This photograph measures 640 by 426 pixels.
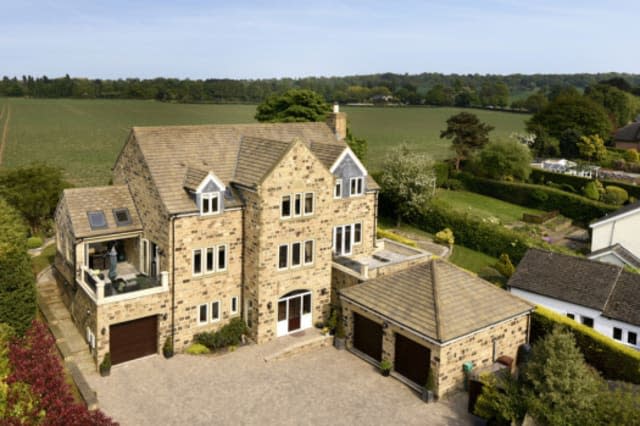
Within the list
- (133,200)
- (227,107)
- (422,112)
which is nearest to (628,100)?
(422,112)

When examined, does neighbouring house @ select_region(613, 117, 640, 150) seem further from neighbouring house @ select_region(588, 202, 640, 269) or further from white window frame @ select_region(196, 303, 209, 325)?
white window frame @ select_region(196, 303, 209, 325)

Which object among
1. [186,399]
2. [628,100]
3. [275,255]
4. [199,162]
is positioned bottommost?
[186,399]

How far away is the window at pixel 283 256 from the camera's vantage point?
28.9 m

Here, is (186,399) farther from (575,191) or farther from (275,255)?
(575,191)

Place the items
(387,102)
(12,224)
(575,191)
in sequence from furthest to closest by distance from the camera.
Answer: (387,102), (575,191), (12,224)

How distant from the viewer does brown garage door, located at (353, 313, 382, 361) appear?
90.7 feet

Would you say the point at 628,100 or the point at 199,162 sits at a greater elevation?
the point at 628,100

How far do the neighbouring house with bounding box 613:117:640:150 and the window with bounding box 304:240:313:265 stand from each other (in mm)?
85849

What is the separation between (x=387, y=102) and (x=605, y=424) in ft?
603

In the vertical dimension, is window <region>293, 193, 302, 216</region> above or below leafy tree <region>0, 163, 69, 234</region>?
above

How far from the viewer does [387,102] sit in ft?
647

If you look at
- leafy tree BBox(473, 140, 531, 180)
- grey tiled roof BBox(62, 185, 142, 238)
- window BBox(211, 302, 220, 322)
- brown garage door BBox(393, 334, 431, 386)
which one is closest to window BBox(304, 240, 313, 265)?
window BBox(211, 302, 220, 322)

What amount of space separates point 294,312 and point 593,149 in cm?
7331

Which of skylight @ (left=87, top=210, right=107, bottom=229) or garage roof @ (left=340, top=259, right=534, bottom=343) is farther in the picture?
skylight @ (left=87, top=210, right=107, bottom=229)
